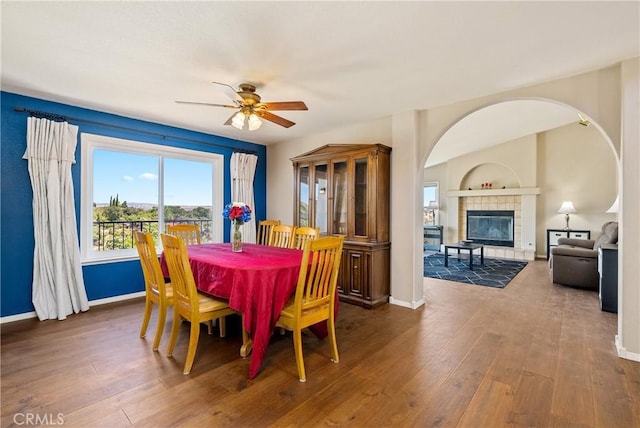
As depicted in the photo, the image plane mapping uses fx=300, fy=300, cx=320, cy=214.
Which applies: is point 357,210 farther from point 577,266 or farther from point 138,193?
point 577,266

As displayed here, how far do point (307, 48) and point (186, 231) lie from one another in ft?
8.72

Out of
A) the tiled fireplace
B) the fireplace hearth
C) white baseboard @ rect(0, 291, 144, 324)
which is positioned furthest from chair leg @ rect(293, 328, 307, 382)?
the fireplace hearth

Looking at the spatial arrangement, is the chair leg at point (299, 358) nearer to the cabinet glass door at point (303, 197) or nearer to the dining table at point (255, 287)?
the dining table at point (255, 287)

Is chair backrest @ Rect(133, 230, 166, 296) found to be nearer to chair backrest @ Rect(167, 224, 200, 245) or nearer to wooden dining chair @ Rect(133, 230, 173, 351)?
wooden dining chair @ Rect(133, 230, 173, 351)

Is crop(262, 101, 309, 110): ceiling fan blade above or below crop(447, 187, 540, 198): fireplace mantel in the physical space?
above

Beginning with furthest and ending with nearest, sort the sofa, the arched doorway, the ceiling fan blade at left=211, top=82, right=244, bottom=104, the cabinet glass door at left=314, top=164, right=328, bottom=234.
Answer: the arched doorway < the sofa < the cabinet glass door at left=314, top=164, right=328, bottom=234 < the ceiling fan blade at left=211, top=82, right=244, bottom=104

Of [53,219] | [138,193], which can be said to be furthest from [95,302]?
[138,193]

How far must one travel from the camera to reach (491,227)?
809 centimetres

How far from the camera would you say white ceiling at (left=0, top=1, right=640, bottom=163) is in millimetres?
1812

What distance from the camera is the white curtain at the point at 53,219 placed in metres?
3.15

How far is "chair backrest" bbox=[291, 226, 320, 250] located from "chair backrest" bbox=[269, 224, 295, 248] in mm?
76

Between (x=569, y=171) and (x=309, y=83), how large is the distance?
24.7 feet

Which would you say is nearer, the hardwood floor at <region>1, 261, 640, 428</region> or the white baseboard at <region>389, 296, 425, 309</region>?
the hardwood floor at <region>1, 261, 640, 428</region>

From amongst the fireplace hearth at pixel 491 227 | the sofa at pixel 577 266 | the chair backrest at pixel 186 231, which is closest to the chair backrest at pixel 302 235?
the chair backrest at pixel 186 231
